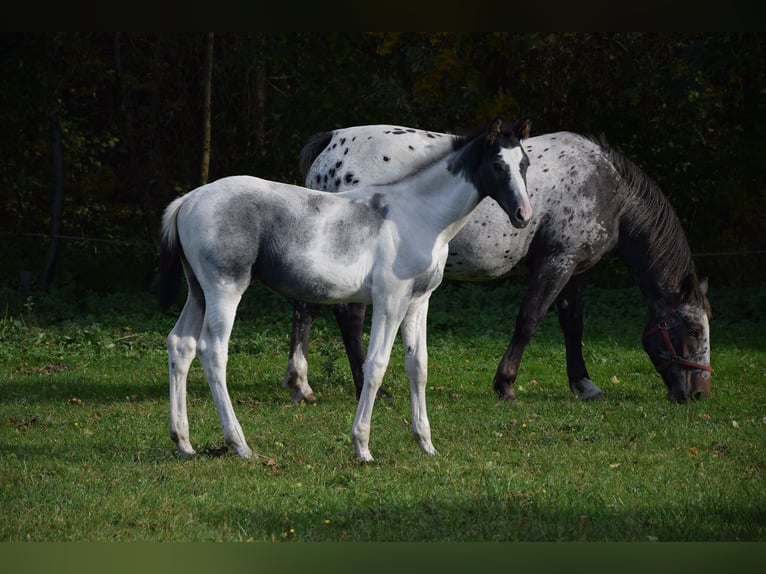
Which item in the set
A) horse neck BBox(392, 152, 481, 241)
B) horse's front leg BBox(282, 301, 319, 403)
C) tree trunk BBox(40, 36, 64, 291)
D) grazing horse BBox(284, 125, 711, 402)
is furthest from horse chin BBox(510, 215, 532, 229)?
tree trunk BBox(40, 36, 64, 291)

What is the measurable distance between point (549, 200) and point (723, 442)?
2.62m

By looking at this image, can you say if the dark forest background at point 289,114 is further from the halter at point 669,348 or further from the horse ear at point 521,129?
the horse ear at point 521,129

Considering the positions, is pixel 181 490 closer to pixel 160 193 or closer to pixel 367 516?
pixel 367 516

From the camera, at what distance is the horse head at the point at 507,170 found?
6.06 metres

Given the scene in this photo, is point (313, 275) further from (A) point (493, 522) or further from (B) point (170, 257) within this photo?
(A) point (493, 522)

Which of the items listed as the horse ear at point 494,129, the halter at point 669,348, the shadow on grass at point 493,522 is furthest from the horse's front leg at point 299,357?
the shadow on grass at point 493,522

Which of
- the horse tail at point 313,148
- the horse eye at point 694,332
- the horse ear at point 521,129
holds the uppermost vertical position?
the horse ear at point 521,129

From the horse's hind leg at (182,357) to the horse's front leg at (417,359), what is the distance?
4.33 ft

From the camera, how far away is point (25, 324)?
1239 cm

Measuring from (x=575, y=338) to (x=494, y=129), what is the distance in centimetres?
370

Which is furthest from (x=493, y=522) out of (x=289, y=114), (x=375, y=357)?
(x=289, y=114)

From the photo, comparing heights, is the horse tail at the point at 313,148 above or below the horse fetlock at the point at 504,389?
above

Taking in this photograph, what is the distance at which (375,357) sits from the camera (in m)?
6.19

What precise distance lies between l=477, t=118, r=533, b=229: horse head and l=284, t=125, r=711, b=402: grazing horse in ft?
7.37
